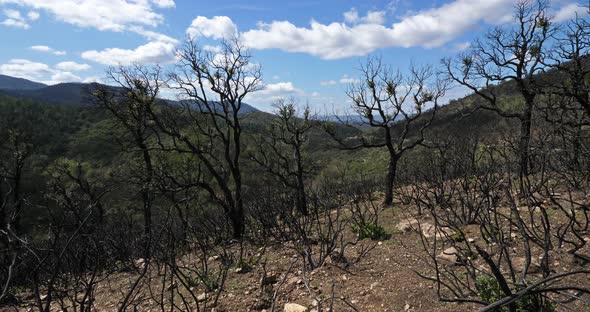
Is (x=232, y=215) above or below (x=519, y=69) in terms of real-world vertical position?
below

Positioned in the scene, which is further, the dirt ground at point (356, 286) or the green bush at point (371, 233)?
the green bush at point (371, 233)

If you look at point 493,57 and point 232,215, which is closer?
point 232,215

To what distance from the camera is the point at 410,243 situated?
7.26m

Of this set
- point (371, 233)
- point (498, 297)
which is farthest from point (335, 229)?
point (498, 297)

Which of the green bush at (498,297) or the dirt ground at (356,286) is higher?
the green bush at (498,297)

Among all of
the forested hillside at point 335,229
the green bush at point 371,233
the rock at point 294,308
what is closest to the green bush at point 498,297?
the forested hillside at point 335,229

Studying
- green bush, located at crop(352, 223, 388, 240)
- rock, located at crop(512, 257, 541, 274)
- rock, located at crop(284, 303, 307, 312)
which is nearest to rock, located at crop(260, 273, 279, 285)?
rock, located at crop(284, 303, 307, 312)

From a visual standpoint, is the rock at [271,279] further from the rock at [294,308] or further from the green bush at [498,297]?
the green bush at [498,297]

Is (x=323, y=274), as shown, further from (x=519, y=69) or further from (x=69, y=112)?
(x=69, y=112)

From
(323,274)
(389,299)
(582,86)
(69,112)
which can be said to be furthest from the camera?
(69,112)

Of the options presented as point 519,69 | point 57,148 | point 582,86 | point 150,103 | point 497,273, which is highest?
point 519,69

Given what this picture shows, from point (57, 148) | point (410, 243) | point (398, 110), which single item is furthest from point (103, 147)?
point (410, 243)

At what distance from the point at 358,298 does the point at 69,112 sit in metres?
95.4

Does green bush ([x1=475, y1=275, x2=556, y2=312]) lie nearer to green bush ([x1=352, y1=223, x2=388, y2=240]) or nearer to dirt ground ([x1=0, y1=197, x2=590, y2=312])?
dirt ground ([x1=0, y1=197, x2=590, y2=312])
